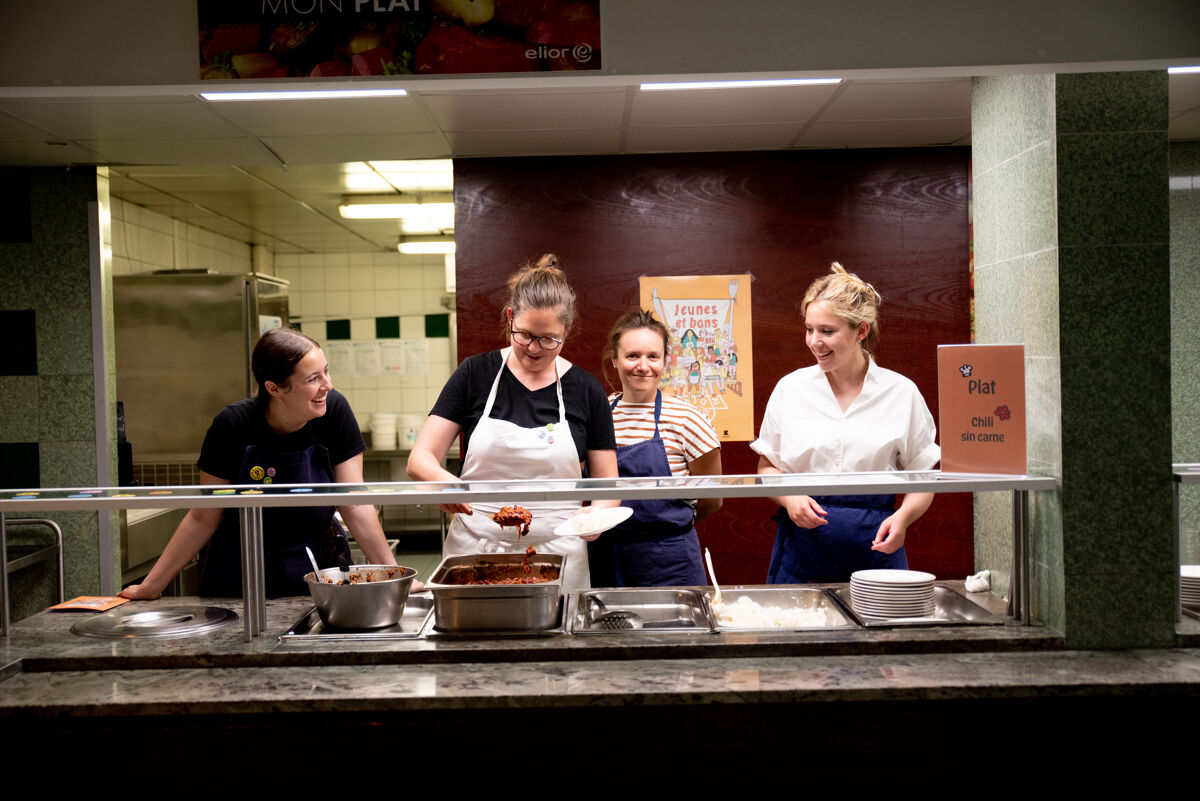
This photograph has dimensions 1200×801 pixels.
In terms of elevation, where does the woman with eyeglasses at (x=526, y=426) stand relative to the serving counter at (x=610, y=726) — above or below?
above

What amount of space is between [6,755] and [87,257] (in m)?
2.88

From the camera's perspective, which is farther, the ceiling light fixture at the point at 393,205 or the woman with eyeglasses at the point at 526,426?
the ceiling light fixture at the point at 393,205

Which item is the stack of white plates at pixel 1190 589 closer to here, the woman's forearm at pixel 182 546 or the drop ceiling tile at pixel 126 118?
the woman's forearm at pixel 182 546

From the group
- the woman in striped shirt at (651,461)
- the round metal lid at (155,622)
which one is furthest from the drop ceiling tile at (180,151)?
the round metal lid at (155,622)

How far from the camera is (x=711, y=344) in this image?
432 centimetres

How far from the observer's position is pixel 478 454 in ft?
9.20

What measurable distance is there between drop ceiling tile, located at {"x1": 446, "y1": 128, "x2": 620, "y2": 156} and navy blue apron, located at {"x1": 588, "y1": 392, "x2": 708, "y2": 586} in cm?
167

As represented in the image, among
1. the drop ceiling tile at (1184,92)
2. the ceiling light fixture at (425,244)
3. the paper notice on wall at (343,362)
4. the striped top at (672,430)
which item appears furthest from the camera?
the paper notice on wall at (343,362)

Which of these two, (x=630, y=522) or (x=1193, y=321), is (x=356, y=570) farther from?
(x=1193, y=321)

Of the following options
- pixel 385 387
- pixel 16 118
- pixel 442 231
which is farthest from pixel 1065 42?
pixel 385 387

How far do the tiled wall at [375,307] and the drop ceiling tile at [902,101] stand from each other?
5774 millimetres

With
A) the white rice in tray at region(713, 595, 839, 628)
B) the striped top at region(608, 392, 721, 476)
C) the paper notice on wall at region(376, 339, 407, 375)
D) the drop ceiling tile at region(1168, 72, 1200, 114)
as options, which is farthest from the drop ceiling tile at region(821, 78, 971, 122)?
the paper notice on wall at region(376, 339, 407, 375)

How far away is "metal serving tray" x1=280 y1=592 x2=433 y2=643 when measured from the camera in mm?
2105

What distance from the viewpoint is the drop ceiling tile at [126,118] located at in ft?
10.7
